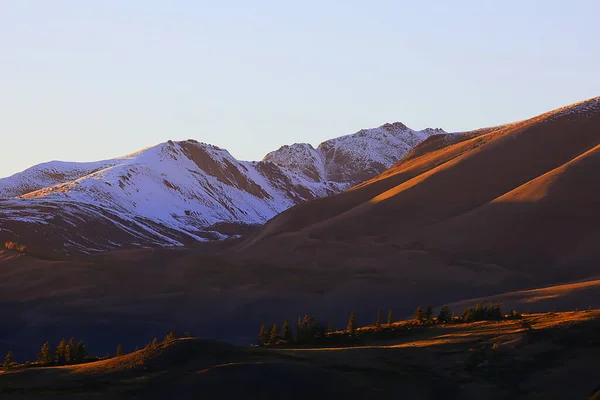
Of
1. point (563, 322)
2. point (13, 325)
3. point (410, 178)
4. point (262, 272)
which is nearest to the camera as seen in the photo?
point (563, 322)

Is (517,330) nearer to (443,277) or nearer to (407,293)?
(407,293)

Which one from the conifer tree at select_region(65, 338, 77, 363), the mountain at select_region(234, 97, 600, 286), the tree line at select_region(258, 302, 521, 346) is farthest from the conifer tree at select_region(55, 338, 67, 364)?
the mountain at select_region(234, 97, 600, 286)

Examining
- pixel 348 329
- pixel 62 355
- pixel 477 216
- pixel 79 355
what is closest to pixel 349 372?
pixel 348 329

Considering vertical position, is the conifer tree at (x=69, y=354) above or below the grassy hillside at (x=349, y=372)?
above

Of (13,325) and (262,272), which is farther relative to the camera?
(262,272)

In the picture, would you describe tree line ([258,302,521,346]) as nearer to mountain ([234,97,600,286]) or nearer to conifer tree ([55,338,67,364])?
conifer tree ([55,338,67,364])

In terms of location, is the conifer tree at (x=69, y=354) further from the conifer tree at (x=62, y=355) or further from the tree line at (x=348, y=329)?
A: the tree line at (x=348, y=329)

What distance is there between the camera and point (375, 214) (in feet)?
470

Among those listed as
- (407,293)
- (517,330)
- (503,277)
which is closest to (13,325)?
(407,293)

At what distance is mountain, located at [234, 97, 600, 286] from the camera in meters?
115

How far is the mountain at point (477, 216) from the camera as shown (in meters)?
115

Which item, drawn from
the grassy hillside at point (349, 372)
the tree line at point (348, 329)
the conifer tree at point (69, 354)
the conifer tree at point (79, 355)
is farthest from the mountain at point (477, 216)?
the grassy hillside at point (349, 372)

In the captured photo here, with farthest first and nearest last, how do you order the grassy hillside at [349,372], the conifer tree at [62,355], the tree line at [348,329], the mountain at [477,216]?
the mountain at [477,216] → the tree line at [348,329] → the conifer tree at [62,355] → the grassy hillside at [349,372]

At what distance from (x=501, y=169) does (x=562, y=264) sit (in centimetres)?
3769
